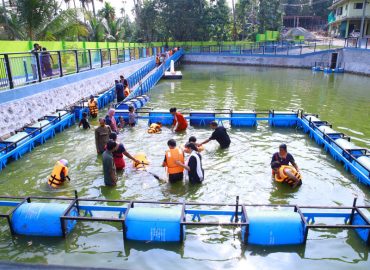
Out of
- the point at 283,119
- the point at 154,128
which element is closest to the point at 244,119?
the point at 283,119

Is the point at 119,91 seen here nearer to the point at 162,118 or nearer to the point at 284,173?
the point at 162,118

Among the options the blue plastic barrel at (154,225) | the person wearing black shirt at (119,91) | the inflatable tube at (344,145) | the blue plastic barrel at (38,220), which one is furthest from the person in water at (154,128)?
the blue plastic barrel at (154,225)

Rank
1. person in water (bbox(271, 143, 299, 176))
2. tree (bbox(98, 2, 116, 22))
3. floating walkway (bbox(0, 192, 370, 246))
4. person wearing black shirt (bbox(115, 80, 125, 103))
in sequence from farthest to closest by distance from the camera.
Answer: tree (bbox(98, 2, 116, 22)), person wearing black shirt (bbox(115, 80, 125, 103)), person in water (bbox(271, 143, 299, 176)), floating walkway (bbox(0, 192, 370, 246))

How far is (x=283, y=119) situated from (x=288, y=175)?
6566 mm

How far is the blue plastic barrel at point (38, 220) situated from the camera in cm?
595

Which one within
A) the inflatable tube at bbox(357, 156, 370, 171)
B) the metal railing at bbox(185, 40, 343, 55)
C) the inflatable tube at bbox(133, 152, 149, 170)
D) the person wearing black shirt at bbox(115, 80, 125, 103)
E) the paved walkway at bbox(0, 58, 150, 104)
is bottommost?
the inflatable tube at bbox(133, 152, 149, 170)

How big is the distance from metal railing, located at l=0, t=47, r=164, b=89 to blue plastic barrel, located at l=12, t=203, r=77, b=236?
7126 mm

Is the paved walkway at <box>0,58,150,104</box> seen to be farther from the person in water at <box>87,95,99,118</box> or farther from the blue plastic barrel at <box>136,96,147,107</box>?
the blue plastic barrel at <box>136,96,147,107</box>

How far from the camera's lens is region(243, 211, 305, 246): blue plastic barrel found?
224 inches

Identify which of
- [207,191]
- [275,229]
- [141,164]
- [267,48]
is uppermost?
[267,48]

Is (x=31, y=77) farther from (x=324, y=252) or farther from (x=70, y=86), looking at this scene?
(x=324, y=252)

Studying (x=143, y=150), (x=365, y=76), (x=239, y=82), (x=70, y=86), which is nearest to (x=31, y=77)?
(x=70, y=86)

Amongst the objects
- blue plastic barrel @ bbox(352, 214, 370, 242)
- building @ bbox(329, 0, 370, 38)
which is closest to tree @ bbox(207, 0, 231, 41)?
building @ bbox(329, 0, 370, 38)

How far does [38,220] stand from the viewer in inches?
234
